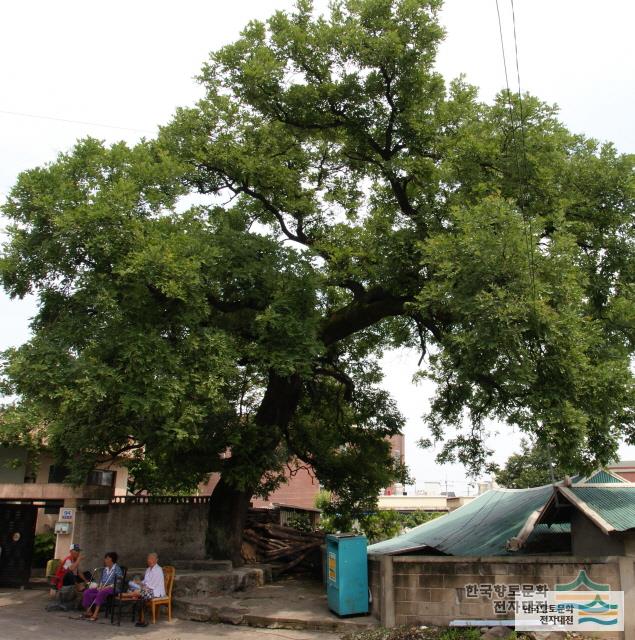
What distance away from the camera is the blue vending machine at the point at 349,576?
33.7ft

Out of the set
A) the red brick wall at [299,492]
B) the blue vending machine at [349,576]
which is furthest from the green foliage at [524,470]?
the blue vending machine at [349,576]

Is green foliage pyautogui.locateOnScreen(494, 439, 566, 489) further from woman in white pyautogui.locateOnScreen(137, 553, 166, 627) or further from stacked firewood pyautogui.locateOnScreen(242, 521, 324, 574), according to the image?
woman in white pyautogui.locateOnScreen(137, 553, 166, 627)

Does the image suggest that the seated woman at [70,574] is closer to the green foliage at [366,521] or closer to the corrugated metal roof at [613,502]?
the green foliage at [366,521]

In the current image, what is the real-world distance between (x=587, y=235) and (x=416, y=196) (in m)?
3.76

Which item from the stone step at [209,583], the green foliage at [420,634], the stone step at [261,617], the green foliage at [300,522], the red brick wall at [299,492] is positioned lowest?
the stone step at [261,617]

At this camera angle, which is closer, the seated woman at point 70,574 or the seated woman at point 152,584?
the seated woman at point 152,584

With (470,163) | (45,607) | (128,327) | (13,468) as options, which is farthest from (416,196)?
(13,468)

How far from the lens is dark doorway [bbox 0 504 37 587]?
15492mm

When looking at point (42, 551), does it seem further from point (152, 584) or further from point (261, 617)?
point (261, 617)

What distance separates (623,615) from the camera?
8.95 metres

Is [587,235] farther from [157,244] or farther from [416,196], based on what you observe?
[157,244]

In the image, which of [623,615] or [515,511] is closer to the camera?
[623,615]

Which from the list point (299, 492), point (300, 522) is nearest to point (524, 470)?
point (299, 492)

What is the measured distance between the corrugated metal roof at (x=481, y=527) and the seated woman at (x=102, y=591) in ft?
20.8
